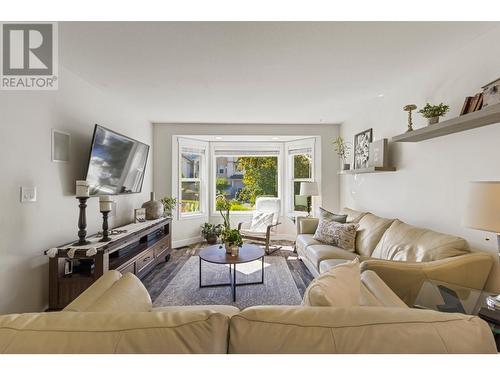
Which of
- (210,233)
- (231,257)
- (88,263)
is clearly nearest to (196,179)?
(210,233)

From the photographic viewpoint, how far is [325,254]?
8.52ft

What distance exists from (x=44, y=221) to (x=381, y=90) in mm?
3875

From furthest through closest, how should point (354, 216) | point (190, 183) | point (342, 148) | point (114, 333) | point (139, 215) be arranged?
1. point (190, 183)
2. point (342, 148)
3. point (139, 215)
4. point (354, 216)
5. point (114, 333)

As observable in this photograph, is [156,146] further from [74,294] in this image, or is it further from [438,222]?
[438,222]

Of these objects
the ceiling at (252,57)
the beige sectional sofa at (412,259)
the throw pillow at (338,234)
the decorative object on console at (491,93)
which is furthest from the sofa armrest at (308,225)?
the decorative object on console at (491,93)

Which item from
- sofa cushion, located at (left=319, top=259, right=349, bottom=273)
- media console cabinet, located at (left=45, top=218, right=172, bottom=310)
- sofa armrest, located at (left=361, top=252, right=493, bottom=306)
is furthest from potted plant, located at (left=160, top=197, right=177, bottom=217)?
sofa armrest, located at (left=361, top=252, right=493, bottom=306)

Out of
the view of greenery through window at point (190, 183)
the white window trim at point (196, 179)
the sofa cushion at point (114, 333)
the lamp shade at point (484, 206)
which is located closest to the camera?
the sofa cushion at point (114, 333)

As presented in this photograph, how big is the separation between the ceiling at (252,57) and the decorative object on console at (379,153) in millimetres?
644

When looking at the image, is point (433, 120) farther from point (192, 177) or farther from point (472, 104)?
point (192, 177)

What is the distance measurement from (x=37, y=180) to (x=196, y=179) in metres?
3.12

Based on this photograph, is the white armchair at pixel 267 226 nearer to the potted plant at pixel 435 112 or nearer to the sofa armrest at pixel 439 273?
the sofa armrest at pixel 439 273

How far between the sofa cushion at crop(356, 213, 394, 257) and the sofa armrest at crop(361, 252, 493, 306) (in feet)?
2.98

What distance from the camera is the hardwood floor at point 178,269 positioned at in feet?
9.55
